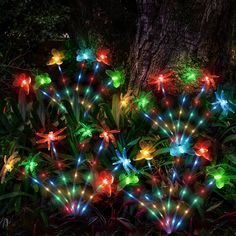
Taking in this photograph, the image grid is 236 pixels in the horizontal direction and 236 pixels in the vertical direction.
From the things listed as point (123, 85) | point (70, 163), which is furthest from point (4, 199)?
point (123, 85)

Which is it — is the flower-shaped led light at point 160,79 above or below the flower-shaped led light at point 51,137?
Answer: above

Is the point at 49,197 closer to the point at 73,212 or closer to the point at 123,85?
the point at 73,212

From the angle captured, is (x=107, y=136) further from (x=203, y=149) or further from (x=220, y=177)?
(x=220, y=177)

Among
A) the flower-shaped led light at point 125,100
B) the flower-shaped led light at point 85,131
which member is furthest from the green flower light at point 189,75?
the flower-shaped led light at point 85,131

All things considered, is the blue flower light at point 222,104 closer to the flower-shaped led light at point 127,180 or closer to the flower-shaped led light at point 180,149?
the flower-shaped led light at point 180,149

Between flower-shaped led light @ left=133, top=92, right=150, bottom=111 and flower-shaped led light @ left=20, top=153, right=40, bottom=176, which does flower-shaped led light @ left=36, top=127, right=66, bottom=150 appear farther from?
flower-shaped led light @ left=133, top=92, right=150, bottom=111

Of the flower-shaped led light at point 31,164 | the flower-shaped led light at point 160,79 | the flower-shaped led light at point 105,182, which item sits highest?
the flower-shaped led light at point 160,79

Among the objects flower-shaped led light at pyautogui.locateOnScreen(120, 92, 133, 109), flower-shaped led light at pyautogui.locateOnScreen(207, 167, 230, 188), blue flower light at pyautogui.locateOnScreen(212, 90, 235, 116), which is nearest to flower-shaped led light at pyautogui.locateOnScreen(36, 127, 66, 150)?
flower-shaped led light at pyautogui.locateOnScreen(120, 92, 133, 109)
